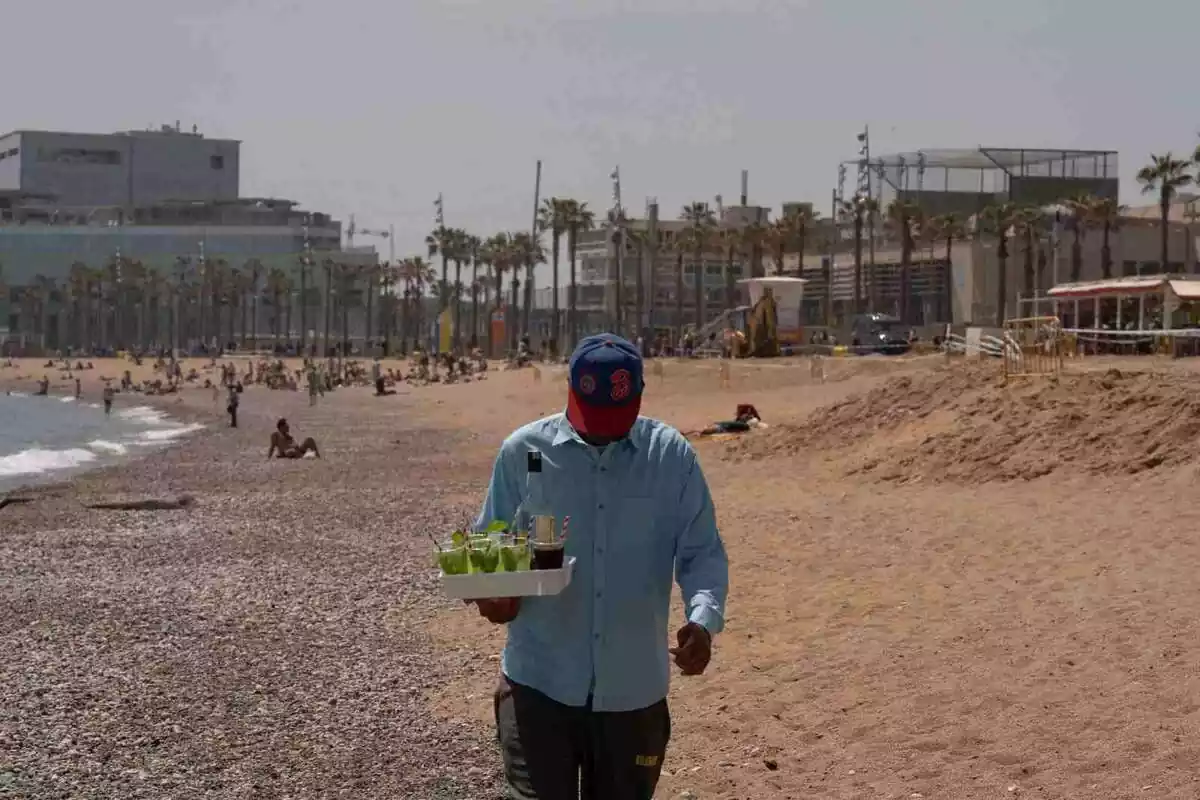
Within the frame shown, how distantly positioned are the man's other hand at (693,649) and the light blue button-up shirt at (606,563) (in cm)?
3

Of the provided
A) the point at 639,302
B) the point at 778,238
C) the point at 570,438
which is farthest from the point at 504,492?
the point at 778,238

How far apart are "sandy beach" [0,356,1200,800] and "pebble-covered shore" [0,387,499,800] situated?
0.03m

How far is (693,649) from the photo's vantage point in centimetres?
444

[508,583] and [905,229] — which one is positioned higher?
[905,229]

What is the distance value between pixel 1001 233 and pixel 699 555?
2849 inches

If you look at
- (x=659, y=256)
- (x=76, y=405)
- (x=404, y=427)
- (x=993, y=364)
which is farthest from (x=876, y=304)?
(x=993, y=364)

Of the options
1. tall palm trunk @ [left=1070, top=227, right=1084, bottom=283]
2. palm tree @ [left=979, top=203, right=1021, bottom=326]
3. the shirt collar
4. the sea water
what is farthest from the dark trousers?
palm tree @ [left=979, top=203, right=1021, bottom=326]

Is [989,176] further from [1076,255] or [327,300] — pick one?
[327,300]

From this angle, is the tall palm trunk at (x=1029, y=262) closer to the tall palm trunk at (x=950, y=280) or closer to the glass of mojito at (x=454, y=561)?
the tall palm trunk at (x=950, y=280)

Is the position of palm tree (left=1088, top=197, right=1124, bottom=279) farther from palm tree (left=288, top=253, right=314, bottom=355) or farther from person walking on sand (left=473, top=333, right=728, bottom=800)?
palm tree (left=288, top=253, right=314, bottom=355)

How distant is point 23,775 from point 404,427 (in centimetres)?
3954

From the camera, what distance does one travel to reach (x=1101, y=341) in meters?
35.1

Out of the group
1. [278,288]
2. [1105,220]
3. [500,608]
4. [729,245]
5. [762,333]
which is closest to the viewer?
[500,608]

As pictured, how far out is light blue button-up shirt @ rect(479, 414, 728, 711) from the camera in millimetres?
4422
